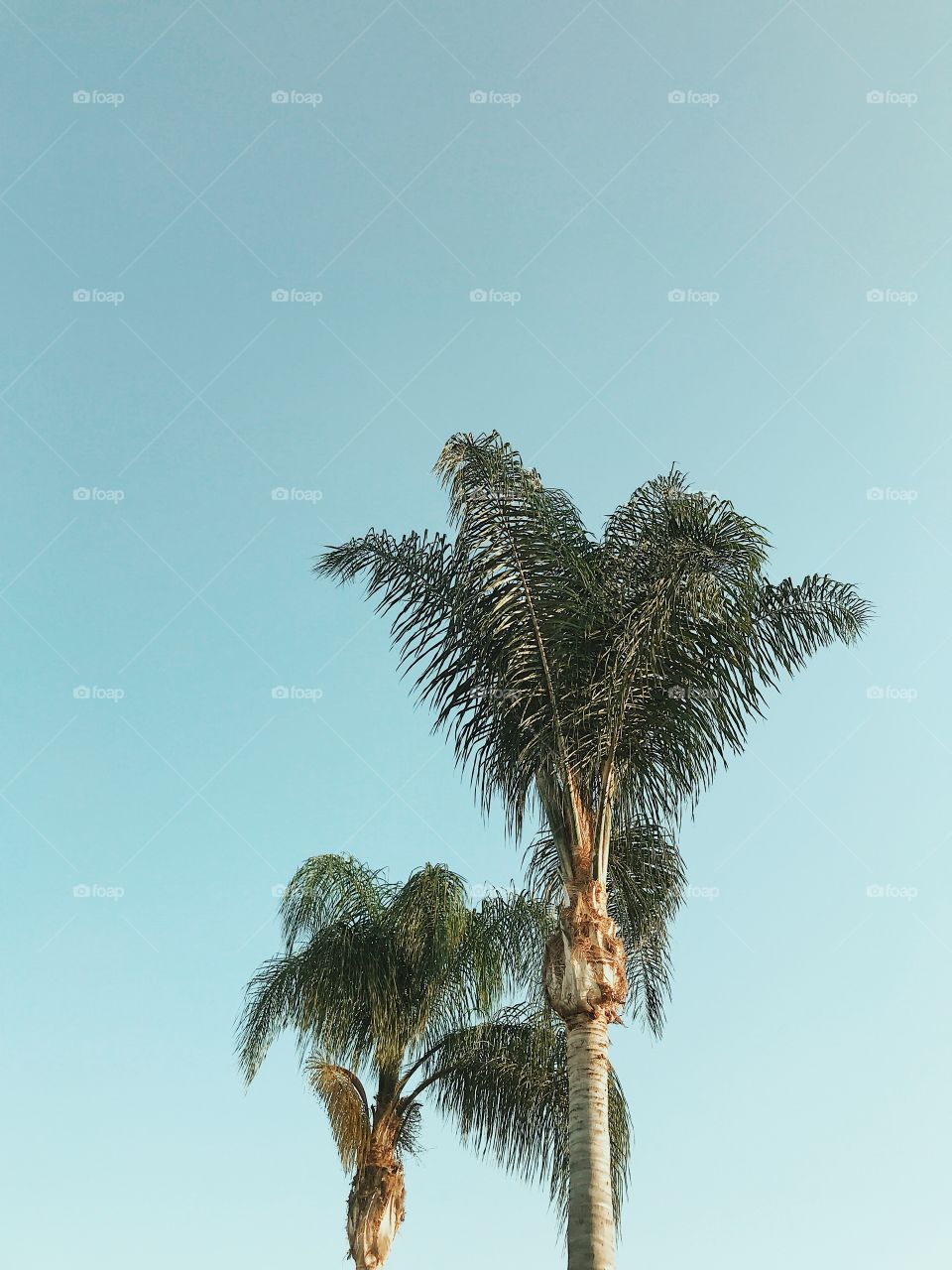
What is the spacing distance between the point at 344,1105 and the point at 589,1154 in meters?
7.91

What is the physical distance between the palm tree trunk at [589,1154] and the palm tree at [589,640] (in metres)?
0.65

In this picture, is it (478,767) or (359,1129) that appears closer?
(478,767)

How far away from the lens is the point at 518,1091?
18.9m

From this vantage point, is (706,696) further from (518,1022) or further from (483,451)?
(518,1022)

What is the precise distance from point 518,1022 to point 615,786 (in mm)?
7030

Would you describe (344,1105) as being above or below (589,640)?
below

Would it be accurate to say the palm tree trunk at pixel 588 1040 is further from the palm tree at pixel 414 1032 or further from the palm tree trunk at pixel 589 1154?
the palm tree at pixel 414 1032

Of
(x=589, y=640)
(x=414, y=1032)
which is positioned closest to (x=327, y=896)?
(x=414, y=1032)

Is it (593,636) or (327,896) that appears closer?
(593,636)

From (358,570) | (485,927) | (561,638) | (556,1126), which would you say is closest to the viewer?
(561,638)

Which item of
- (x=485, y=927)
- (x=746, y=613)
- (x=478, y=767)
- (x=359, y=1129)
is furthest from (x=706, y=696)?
(x=359, y=1129)

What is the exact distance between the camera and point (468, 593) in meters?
14.6

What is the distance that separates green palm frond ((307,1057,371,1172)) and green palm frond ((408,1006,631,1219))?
876mm

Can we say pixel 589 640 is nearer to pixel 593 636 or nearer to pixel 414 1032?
pixel 593 636
